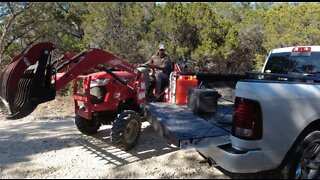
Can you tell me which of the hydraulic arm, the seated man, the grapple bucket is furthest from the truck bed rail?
the grapple bucket

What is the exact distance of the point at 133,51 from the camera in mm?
16844

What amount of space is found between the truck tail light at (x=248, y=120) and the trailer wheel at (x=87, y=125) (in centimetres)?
373

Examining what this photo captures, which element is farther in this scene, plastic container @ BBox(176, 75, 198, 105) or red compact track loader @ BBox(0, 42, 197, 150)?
plastic container @ BBox(176, 75, 198, 105)

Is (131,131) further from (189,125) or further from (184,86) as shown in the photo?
(189,125)

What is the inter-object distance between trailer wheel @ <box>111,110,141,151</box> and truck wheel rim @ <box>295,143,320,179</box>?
9.21 ft

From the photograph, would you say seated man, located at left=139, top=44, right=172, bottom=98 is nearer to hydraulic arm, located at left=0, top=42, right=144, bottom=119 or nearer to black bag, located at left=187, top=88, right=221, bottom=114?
black bag, located at left=187, top=88, right=221, bottom=114

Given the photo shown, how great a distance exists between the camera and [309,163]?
4020 millimetres

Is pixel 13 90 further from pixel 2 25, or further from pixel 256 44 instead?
pixel 256 44

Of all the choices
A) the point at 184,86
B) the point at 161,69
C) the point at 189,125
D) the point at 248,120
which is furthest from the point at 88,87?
the point at 248,120

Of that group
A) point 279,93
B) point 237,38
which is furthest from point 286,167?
point 237,38

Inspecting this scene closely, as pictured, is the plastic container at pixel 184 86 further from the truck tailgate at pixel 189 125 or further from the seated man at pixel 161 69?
the seated man at pixel 161 69

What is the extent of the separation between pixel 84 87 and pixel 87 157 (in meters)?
1.32

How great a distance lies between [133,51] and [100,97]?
10.8 meters

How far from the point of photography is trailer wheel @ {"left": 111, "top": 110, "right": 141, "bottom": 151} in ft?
18.5
